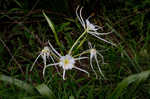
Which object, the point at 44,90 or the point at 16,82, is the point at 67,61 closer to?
the point at 44,90

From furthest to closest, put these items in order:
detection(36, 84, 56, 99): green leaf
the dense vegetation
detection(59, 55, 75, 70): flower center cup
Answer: the dense vegetation
detection(36, 84, 56, 99): green leaf
detection(59, 55, 75, 70): flower center cup

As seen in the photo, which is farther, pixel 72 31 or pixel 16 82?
pixel 72 31

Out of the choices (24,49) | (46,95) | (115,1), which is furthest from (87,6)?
(46,95)

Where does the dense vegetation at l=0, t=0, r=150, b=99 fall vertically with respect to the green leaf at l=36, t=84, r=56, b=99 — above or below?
above

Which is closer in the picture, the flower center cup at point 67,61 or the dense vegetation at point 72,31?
the flower center cup at point 67,61

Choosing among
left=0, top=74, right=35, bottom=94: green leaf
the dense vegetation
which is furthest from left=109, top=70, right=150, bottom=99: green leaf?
left=0, top=74, right=35, bottom=94: green leaf

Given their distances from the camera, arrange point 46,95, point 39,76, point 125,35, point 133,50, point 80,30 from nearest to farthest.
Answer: point 46,95
point 39,76
point 80,30
point 133,50
point 125,35

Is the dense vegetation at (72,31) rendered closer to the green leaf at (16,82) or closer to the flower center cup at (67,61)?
the green leaf at (16,82)

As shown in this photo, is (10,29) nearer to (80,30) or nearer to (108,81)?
(80,30)

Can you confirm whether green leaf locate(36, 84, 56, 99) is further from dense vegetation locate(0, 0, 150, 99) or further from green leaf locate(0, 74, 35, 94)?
dense vegetation locate(0, 0, 150, 99)

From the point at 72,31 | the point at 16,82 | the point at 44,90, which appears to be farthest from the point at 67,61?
the point at 72,31

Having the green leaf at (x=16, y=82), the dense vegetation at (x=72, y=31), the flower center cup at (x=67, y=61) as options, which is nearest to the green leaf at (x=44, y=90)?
the green leaf at (x=16, y=82)
